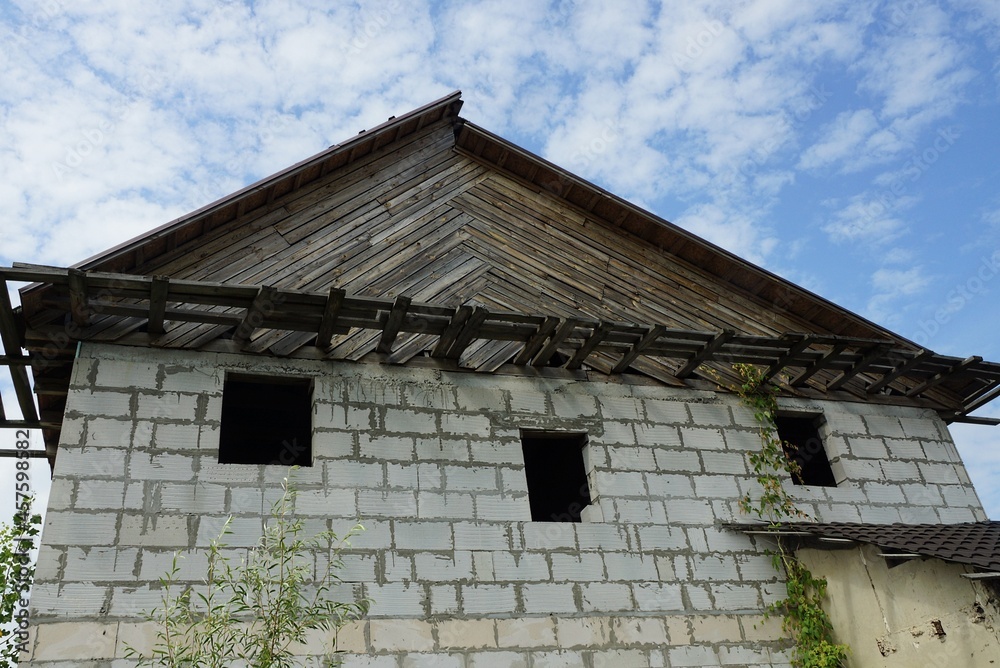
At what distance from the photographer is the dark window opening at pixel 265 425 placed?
953 cm

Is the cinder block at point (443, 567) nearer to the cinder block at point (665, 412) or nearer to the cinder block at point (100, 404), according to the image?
the cinder block at point (665, 412)

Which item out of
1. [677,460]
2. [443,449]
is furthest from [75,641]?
[677,460]

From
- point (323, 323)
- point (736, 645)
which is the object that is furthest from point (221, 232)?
point (736, 645)

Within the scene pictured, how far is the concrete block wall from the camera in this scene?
275 inches

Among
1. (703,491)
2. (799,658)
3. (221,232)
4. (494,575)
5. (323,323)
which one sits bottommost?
(799,658)

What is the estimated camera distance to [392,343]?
28.0 ft

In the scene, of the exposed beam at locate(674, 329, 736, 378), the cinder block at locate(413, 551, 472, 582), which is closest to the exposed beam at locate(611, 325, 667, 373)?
the exposed beam at locate(674, 329, 736, 378)

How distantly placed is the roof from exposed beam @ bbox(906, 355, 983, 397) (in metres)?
0.02

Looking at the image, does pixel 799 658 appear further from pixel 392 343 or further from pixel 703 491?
pixel 392 343

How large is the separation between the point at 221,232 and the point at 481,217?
298 cm

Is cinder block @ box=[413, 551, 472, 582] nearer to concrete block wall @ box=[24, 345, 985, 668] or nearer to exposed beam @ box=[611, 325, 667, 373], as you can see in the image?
concrete block wall @ box=[24, 345, 985, 668]

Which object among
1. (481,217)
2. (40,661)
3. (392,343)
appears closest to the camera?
(40,661)

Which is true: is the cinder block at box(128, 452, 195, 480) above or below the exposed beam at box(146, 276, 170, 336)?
below

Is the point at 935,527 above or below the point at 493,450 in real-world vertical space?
below
